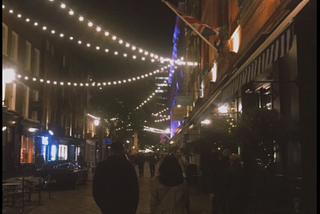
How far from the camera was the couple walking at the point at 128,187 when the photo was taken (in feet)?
19.7

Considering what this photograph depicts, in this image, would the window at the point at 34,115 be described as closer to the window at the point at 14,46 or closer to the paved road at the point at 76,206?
the window at the point at 14,46

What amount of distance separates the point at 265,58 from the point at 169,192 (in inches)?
168

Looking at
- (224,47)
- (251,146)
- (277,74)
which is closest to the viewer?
(251,146)

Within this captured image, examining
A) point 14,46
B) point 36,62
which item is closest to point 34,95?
point 36,62

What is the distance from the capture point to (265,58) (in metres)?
9.07

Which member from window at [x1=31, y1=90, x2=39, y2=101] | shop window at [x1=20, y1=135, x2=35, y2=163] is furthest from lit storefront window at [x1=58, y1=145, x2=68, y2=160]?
window at [x1=31, y1=90, x2=39, y2=101]

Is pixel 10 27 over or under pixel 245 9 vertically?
over

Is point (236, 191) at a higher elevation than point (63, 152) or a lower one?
lower

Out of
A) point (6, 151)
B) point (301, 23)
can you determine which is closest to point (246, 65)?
point (301, 23)

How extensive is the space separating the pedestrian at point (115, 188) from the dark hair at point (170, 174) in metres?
0.52

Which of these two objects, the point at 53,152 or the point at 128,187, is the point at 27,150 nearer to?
the point at 53,152

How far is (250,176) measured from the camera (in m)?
9.78

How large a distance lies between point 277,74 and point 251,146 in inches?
105

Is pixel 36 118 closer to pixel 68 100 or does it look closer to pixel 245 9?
pixel 68 100
